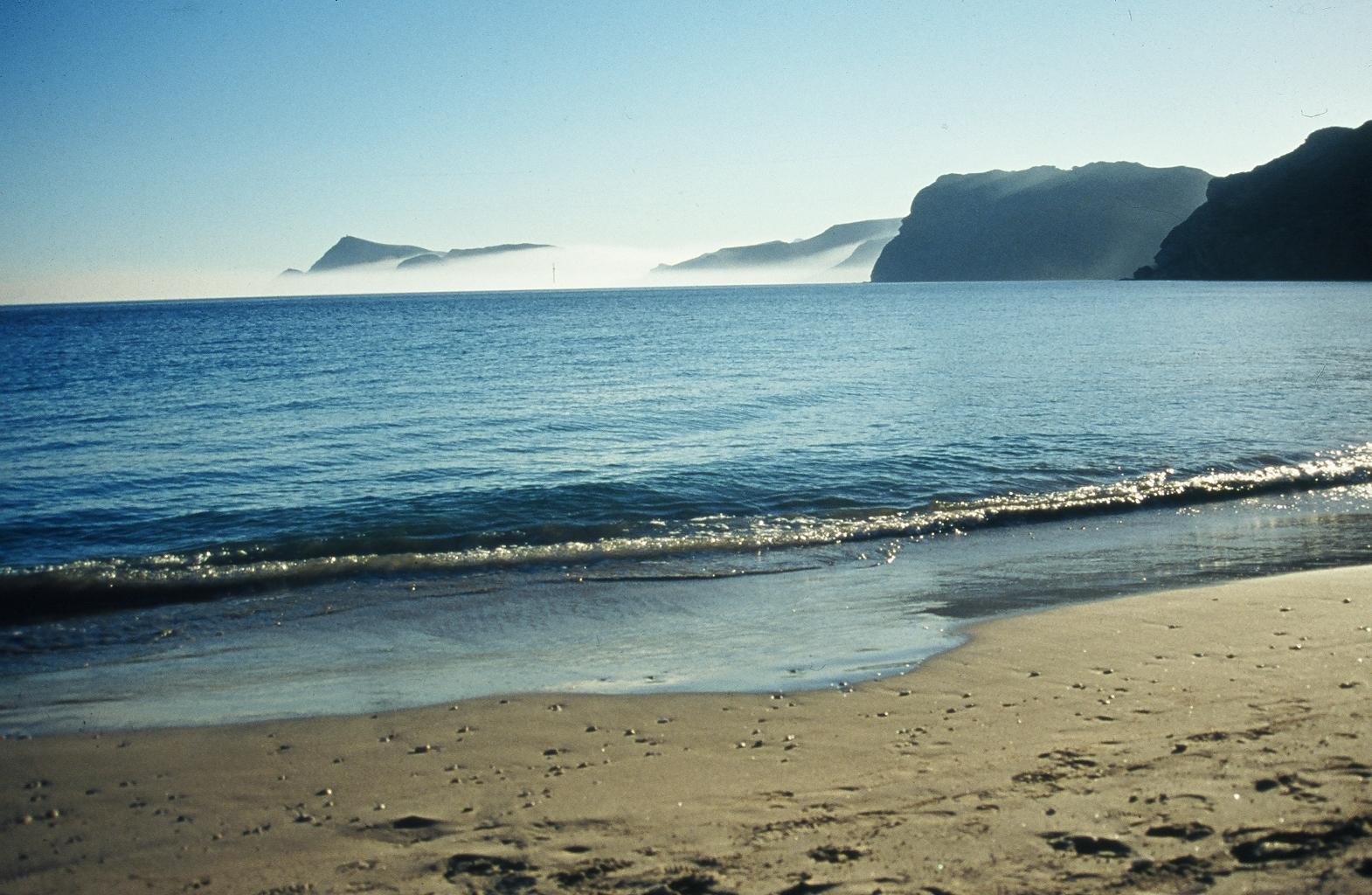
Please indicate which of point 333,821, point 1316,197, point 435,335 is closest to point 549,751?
point 333,821

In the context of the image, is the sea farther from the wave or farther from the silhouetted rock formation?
the silhouetted rock formation

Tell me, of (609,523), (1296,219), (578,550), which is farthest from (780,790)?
(1296,219)

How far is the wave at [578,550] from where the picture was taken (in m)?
11.6

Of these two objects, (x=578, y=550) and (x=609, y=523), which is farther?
(x=609, y=523)

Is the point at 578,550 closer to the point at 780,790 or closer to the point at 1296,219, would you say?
the point at 780,790

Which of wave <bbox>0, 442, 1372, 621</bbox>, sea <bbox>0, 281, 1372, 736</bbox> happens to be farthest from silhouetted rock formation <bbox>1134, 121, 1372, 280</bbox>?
wave <bbox>0, 442, 1372, 621</bbox>

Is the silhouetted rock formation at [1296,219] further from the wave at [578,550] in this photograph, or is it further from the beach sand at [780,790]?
the beach sand at [780,790]

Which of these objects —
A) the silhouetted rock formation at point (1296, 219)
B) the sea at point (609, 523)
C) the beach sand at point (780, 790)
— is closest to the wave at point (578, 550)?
the sea at point (609, 523)

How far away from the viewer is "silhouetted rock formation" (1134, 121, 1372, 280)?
12506 cm

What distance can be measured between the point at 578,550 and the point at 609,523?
1.51 m

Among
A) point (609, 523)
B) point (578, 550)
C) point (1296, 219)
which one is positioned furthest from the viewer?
point (1296, 219)

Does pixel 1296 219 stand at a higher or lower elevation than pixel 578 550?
higher

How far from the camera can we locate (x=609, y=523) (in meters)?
14.4

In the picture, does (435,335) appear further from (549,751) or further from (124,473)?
(549,751)
